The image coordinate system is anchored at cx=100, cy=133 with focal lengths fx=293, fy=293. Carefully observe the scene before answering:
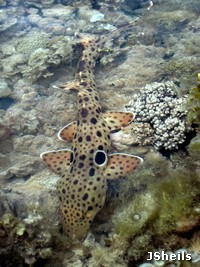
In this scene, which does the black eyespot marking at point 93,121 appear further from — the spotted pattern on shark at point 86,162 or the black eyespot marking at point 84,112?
the black eyespot marking at point 84,112

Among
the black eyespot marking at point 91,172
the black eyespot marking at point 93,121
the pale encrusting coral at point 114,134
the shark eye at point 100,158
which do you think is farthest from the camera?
the black eyespot marking at point 93,121

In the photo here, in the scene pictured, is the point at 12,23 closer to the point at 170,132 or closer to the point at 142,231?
the point at 170,132

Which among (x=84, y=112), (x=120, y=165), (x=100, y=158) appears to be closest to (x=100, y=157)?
(x=100, y=158)

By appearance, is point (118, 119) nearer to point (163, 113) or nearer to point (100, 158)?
point (163, 113)

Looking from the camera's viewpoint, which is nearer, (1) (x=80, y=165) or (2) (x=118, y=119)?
(1) (x=80, y=165)

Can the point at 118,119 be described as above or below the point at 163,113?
below

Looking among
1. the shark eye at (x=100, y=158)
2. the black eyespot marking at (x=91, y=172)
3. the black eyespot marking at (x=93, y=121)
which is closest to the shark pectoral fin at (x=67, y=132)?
the black eyespot marking at (x=93, y=121)

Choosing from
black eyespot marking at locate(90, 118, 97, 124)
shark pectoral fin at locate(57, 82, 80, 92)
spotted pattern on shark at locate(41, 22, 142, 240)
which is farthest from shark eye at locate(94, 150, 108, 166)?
shark pectoral fin at locate(57, 82, 80, 92)
